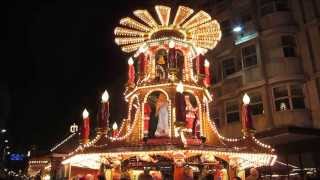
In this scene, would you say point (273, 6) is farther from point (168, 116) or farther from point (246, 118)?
point (168, 116)

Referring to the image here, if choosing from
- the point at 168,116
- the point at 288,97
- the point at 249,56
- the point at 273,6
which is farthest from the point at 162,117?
the point at 273,6

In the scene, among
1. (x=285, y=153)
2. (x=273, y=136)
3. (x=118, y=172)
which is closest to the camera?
(x=118, y=172)

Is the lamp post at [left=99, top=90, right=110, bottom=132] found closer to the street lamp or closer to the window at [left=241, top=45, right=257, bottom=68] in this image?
the window at [left=241, top=45, right=257, bottom=68]

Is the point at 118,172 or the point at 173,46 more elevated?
the point at 173,46

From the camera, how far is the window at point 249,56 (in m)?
31.3

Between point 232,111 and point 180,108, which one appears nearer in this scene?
point 180,108

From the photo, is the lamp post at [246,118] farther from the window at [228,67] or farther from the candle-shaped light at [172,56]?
the window at [228,67]

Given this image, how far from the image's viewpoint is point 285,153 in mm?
26703

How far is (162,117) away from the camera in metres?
14.6

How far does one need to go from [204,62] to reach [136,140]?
5088 mm

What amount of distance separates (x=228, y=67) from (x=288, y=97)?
7.34 metres

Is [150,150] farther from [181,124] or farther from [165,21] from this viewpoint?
[165,21]

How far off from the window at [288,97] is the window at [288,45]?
2.86 m

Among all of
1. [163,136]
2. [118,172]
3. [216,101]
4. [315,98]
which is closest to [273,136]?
[315,98]
